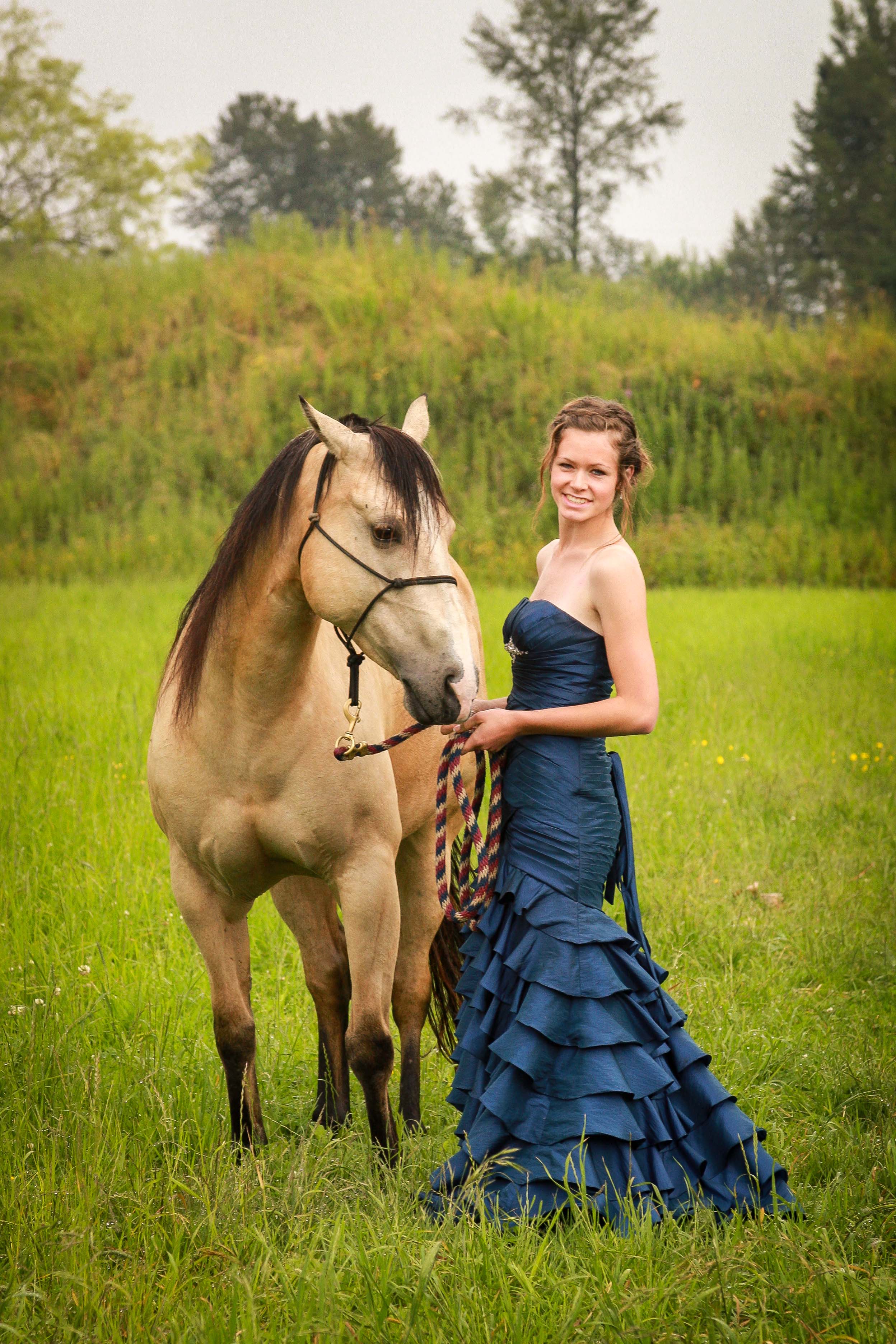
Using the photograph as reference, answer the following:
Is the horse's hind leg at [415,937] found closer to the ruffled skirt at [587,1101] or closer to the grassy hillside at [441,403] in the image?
the ruffled skirt at [587,1101]

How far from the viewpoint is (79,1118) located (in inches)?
102

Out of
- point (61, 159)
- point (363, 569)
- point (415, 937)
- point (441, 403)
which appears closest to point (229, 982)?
point (415, 937)

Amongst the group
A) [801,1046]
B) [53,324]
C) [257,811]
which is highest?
[53,324]

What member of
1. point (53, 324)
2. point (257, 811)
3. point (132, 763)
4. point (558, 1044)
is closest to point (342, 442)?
point (257, 811)

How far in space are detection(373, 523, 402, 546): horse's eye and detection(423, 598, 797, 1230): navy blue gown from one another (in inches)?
17.1

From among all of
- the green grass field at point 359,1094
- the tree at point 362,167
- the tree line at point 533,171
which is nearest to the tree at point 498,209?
the tree line at point 533,171

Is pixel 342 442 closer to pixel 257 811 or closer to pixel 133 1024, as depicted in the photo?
pixel 257 811

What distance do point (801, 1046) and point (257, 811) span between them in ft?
6.67

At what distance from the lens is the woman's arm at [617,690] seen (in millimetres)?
2385

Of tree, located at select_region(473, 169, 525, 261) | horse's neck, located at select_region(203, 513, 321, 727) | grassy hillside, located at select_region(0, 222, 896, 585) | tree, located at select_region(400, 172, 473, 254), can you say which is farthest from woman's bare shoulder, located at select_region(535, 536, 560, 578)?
tree, located at select_region(400, 172, 473, 254)

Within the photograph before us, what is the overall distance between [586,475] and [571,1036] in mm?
1316

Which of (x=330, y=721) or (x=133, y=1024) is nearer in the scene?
(x=330, y=721)

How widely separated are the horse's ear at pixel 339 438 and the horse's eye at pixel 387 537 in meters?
0.20

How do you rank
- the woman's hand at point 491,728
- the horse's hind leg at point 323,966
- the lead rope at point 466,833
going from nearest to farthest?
the woman's hand at point 491,728 < the lead rope at point 466,833 < the horse's hind leg at point 323,966
